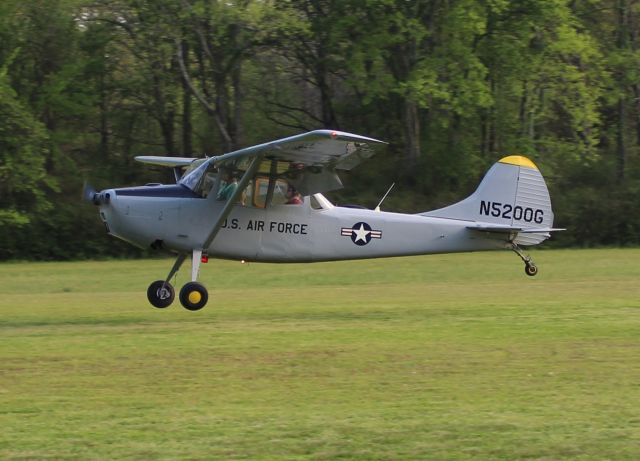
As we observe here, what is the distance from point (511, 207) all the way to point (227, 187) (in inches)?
190

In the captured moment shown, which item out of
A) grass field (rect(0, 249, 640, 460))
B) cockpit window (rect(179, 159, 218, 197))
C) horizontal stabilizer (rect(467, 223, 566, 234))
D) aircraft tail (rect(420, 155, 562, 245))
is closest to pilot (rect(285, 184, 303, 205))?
cockpit window (rect(179, 159, 218, 197))

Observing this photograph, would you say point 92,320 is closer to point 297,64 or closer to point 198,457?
point 198,457

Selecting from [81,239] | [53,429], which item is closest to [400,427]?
[53,429]

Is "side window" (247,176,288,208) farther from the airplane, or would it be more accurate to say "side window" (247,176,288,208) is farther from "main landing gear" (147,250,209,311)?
"main landing gear" (147,250,209,311)

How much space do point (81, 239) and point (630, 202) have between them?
19872 mm

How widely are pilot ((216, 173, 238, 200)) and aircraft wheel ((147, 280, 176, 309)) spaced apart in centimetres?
158

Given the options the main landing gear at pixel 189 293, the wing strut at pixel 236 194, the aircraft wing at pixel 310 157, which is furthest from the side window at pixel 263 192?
the main landing gear at pixel 189 293

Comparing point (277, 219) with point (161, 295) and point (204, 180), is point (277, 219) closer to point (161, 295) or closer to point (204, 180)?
point (204, 180)

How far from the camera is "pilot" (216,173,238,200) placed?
15656mm

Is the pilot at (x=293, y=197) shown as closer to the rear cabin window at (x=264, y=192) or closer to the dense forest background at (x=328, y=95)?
the rear cabin window at (x=264, y=192)

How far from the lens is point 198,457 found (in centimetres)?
743

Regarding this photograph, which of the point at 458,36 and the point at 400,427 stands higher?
the point at 458,36

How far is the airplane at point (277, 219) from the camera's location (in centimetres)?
1535

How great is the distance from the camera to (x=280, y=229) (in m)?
16.0
